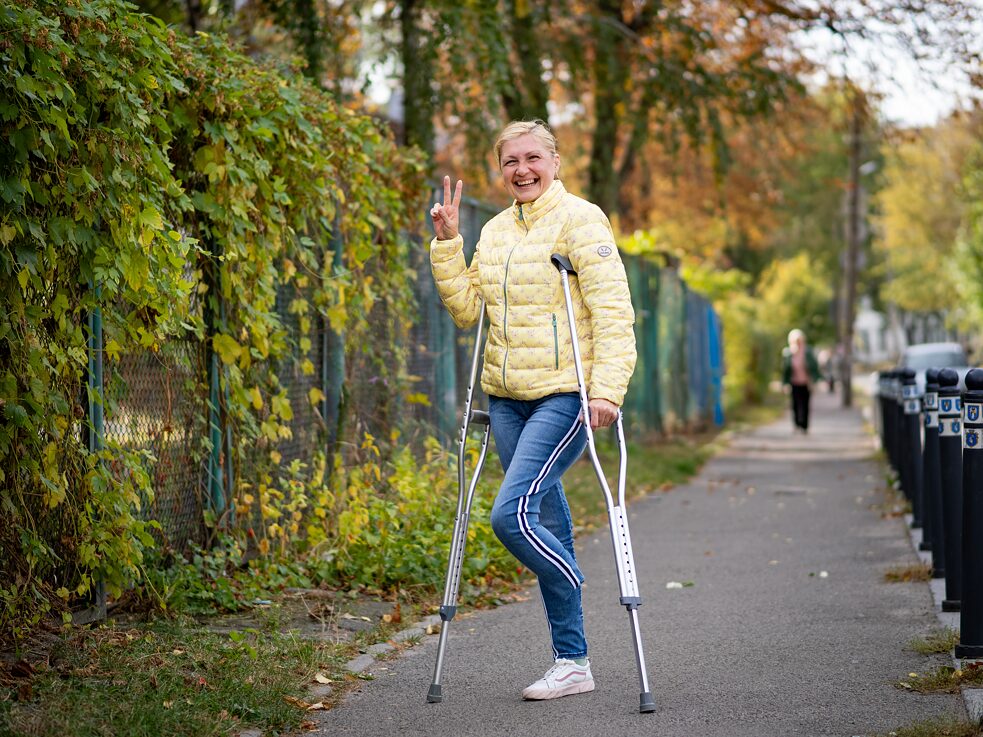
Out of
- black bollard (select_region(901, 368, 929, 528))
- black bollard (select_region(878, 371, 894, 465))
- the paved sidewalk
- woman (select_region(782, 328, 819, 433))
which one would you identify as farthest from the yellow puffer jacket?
woman (select_region(782, 328, 819, 433))

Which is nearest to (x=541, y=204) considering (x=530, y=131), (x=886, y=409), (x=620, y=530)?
(x=530, y=131)

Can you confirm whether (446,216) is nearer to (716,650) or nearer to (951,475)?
(716,650)

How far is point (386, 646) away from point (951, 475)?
2860mm

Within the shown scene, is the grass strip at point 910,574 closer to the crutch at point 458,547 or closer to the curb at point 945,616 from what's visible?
the curb at point 945,616

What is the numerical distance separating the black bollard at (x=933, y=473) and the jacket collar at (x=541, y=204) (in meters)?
3.23

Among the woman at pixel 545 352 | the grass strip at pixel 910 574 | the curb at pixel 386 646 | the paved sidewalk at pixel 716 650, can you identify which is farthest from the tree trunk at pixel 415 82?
the woman at pixel 545 352

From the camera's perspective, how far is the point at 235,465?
23.4 feet

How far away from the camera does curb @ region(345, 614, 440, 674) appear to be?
18.7 feet

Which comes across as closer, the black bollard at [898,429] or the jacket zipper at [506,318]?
the jacket zipper at [506,318]

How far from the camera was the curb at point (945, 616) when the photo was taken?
4629 mm

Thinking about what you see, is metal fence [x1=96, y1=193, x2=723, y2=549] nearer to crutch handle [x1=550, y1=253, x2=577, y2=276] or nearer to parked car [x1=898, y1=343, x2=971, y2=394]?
crutch handle [x1=550, y1=253, x2=577, y2=276]

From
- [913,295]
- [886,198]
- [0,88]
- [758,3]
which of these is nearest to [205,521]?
[0,88]

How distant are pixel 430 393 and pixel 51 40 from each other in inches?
223

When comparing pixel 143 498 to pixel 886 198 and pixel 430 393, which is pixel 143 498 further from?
pixel 886 198
